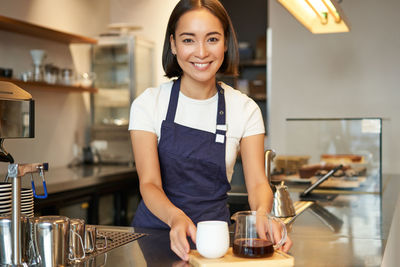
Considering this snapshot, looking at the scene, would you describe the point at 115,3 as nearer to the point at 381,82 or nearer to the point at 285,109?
the point at 285,109

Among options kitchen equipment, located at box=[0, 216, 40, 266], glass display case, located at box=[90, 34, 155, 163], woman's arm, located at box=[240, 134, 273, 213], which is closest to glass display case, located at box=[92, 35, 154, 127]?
glass display case, located at box=[90, 34, 155, 163]

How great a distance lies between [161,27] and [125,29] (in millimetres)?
334

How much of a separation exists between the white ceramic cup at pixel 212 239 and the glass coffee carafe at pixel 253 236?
0.05 m

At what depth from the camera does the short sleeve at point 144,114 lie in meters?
1.79

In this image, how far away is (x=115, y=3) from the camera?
521 centimetres

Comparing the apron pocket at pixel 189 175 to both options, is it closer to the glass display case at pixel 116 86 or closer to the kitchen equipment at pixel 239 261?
the kitchen equipment at pixel 239 261

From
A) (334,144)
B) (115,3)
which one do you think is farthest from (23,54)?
(334,144)

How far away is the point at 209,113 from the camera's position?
189 centimetres

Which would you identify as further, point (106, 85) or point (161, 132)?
point (106, 85)

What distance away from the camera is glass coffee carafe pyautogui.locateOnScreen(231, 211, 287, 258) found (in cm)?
128

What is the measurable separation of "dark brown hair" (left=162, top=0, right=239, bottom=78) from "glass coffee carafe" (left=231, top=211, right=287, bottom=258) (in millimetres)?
708

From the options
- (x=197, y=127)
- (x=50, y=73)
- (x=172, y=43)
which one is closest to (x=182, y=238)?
(x=197, y=127)

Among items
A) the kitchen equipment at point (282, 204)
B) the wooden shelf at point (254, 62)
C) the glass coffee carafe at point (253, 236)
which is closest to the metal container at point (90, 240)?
the glass coffee carafe at point (253, 236)

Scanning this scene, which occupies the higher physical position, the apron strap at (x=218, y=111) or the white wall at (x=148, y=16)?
the white wall at (x=148, y=16)
